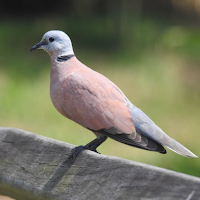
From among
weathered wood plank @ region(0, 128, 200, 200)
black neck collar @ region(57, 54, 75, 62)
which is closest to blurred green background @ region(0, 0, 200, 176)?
black neck collar @ region(57, 54, 75, 62)

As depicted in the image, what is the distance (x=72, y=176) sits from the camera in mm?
1536

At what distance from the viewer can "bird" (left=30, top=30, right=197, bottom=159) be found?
1920 millimetres

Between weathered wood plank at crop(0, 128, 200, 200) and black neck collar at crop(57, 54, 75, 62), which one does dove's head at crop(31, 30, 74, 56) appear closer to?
black neck collar at crop(57, 54, 75, 62)

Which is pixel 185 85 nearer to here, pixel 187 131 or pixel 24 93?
pixel 187 131

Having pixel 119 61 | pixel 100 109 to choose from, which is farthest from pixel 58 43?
pixel 119 61

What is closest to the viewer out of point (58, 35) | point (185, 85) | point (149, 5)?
point (58, 35)

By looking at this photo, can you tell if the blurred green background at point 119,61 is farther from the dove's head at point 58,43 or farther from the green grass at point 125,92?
the dove's head at point 58,43

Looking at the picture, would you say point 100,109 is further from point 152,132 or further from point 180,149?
point 180,149

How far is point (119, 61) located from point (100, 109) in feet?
15.0

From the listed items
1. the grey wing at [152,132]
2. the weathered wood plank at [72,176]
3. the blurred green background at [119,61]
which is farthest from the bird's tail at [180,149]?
the blurred green background at [119,61]

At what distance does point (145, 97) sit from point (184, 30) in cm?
225

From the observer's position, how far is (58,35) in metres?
2.11

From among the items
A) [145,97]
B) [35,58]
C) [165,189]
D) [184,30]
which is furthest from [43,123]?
[165,189]

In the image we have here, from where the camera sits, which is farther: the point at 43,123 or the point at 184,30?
the point at 184,30
